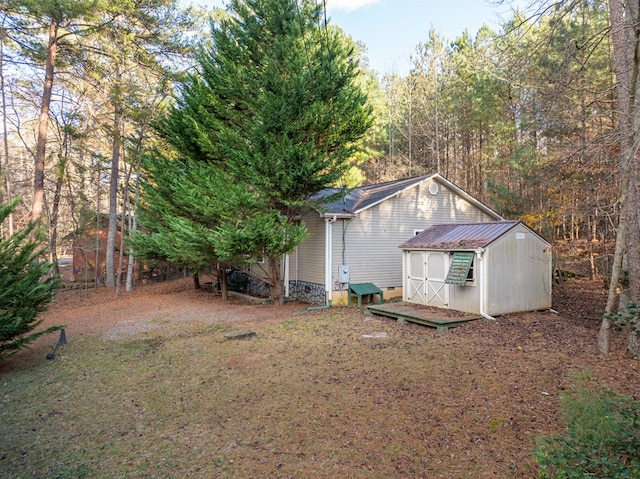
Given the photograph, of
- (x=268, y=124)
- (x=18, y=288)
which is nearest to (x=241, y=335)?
(x=18, y=288)

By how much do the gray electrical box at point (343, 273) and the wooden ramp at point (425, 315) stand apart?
156 cm

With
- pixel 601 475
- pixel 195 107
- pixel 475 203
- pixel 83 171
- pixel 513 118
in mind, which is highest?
pixel 513 118

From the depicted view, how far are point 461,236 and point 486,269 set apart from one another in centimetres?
137

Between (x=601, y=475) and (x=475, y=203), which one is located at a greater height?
(x=475, y=203)

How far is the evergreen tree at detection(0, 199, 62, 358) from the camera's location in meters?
6.20

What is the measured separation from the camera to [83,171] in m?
15.9

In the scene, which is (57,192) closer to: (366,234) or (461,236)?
(366,234)

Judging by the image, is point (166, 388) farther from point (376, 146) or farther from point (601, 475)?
point (376, 146)

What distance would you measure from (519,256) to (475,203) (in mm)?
5074

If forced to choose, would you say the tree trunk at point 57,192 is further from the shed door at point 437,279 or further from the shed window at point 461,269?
the shed window at point 461,269

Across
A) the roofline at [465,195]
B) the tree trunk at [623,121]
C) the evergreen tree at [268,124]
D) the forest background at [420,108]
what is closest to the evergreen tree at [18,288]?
the forest background at [420,108]

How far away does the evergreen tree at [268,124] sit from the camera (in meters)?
9.84

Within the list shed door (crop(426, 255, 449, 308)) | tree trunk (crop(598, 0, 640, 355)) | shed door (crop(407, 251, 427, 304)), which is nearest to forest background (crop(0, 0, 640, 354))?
tree trunk (crop(598, 0, 640, 355))

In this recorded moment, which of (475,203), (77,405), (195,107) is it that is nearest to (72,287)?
(195,107)
